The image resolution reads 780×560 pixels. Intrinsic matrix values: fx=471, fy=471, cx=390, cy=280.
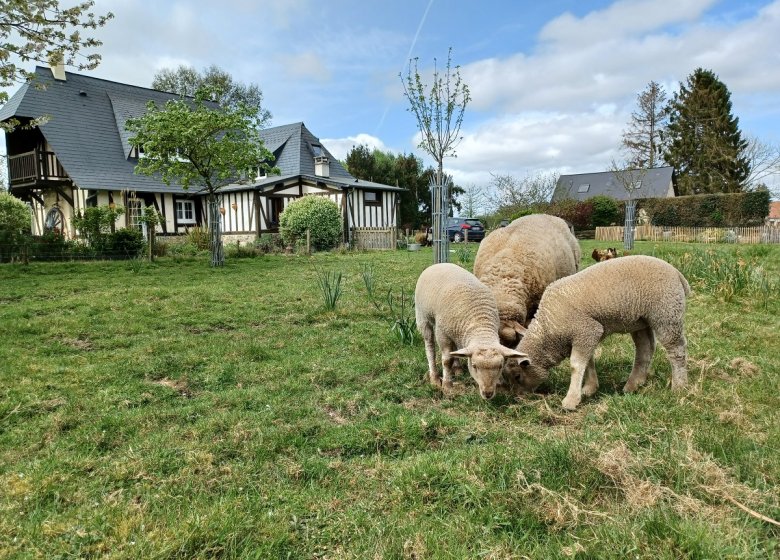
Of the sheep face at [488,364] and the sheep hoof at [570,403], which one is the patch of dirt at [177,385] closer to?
the sheep face at [488,364]

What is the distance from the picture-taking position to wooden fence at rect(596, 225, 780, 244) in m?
30.0

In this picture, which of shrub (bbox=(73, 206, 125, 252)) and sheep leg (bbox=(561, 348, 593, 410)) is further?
shrub (bbox=(73, 206, 125, 252))

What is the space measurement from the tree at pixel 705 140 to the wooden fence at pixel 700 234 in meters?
20.4

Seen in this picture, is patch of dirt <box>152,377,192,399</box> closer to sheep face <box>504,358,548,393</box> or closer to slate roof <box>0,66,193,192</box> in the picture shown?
sheep face <box>504,358,548,393</box>

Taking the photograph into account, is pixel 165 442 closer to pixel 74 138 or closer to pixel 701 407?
pixel 701 407

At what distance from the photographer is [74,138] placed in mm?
26953

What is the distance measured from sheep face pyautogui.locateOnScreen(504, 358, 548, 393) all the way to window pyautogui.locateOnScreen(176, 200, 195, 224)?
97.5 feet

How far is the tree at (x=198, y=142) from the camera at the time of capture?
16.1 meters

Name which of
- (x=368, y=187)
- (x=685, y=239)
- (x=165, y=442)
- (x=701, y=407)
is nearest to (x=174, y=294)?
(x=165, y=442)

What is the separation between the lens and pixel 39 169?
1026 inches

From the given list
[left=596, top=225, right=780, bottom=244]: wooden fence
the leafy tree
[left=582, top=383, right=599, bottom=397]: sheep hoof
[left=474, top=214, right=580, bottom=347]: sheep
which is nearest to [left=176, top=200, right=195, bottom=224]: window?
the leafy tree

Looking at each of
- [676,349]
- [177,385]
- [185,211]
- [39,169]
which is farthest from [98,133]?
[676,349]

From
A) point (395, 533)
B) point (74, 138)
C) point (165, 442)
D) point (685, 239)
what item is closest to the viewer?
point (395, 533)

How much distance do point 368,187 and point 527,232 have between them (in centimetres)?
2558
